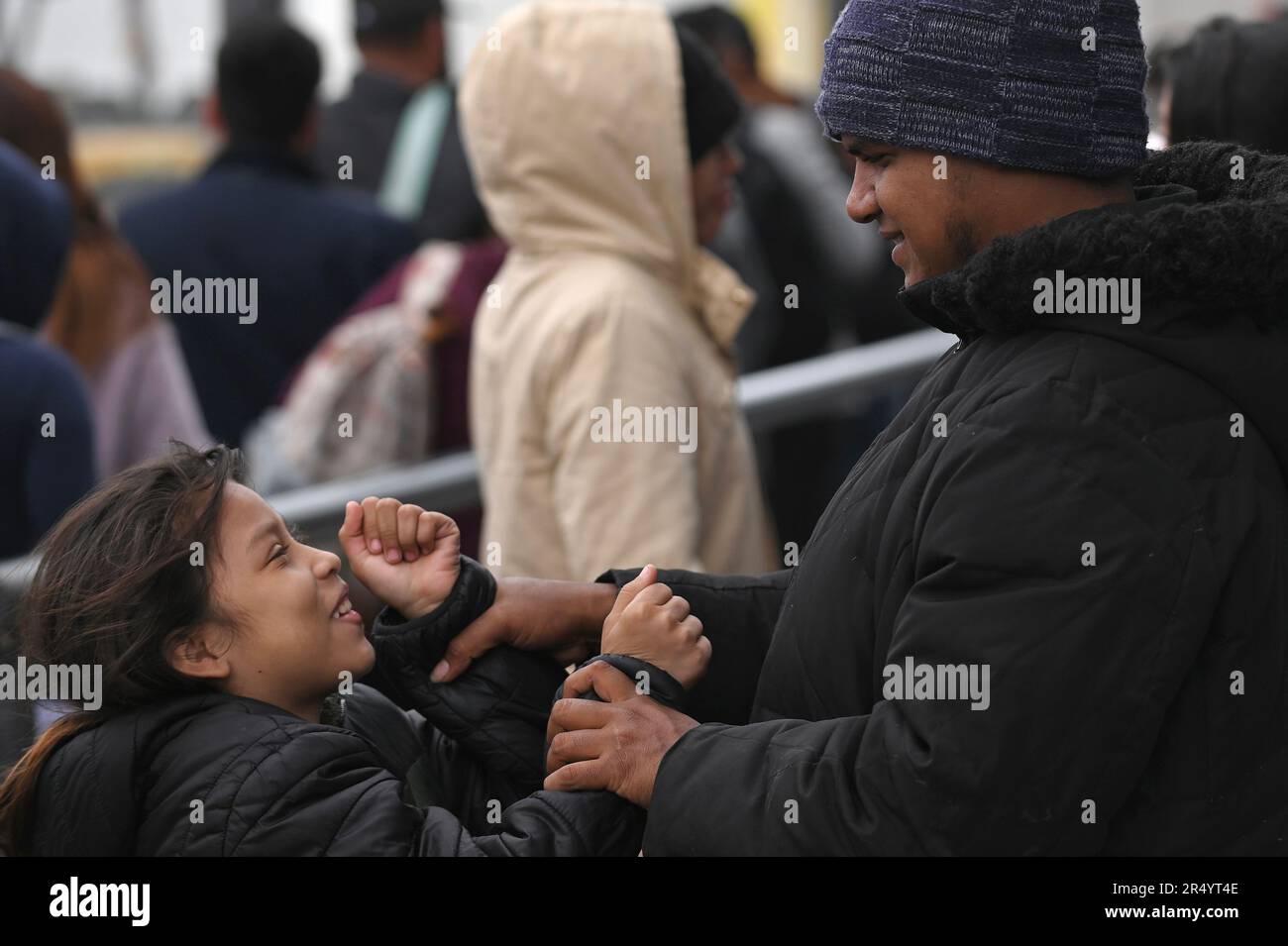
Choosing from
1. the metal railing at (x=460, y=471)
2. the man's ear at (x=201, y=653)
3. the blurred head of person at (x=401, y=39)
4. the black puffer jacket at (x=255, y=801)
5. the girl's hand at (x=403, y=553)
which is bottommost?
the black puffer jacket at (x=255, y=801)

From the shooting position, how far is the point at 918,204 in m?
2.07

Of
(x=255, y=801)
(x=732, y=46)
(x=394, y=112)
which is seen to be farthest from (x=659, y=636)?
(x=732, y=46)

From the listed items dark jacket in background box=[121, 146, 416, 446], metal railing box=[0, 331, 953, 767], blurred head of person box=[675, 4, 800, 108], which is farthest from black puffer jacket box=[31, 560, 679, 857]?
blurred head of person box=[675, 4, 800, 108]

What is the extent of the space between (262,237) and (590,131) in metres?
1.76

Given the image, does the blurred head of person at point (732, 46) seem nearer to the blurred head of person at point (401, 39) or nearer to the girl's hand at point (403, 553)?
the blurred head of person at point (401, 39)

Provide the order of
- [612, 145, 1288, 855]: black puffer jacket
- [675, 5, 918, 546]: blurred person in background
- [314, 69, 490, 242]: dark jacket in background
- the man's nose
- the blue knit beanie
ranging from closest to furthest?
[612, 145, 1288, 855]: black puffer jacket, the blue knit beanie, the man's nose, [314, 69, 490, 242]: dark jacket in background, [675, 5, 918, 546]: blurred person in background

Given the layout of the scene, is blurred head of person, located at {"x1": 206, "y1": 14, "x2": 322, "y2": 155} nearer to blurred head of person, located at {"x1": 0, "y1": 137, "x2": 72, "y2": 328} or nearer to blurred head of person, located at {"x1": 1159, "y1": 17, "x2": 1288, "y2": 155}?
blurred head of person, located at {"x1": 0, "y1": 137, "x2": 72, "y2": 328}

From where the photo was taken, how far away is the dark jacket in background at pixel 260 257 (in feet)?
16.6

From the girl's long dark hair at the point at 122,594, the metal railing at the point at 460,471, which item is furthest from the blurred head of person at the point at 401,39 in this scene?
the girl's long dark hair at the point at 122,594

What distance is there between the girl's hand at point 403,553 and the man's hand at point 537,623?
73 mm

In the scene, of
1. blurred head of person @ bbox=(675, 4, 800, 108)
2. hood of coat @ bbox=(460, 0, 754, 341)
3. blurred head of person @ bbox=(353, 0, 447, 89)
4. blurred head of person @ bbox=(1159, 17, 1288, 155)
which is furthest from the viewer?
blurred head of person @ bbox=(675, 4, 800, 108)

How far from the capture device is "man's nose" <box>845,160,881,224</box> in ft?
6.99

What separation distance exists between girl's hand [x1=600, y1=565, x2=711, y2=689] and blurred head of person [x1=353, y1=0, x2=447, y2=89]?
159 inches

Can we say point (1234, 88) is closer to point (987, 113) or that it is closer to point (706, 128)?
point (706, 128)
